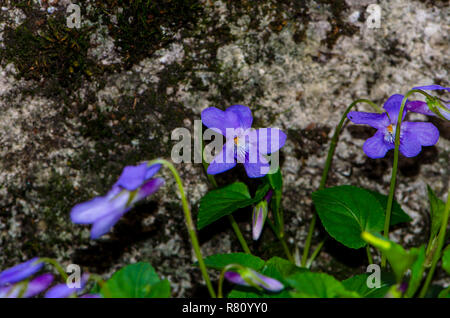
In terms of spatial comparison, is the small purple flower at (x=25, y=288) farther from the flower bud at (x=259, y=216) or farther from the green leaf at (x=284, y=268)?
the flower bud at (x=259, y=216)

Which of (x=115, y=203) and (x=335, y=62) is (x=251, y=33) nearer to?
(x=335, y=62)

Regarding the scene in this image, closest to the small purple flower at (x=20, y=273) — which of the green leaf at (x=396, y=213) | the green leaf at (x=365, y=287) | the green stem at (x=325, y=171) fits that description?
the green leaf at (x=365, y=287)

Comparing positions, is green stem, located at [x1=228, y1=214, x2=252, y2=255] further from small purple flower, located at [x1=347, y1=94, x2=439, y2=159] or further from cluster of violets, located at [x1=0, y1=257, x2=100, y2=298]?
cluster of violets, located at [x1=0, y1=257, x2=100, y2=298]

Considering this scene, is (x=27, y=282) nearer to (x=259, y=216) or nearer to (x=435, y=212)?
(x=259, y=216)

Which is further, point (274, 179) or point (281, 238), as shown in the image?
point (281, 238)

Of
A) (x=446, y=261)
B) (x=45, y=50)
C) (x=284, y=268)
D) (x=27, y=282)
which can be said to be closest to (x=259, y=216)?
(x=284, y=268)

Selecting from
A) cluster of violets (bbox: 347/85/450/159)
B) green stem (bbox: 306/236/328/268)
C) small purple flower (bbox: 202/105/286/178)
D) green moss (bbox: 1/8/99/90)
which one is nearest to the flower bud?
small purple flower (bbox: 202/105/286/178)
